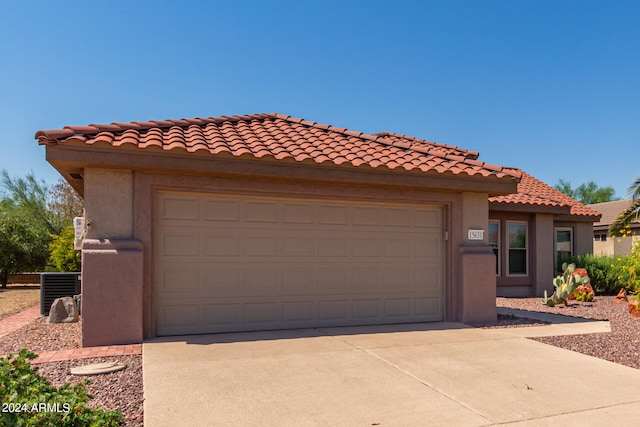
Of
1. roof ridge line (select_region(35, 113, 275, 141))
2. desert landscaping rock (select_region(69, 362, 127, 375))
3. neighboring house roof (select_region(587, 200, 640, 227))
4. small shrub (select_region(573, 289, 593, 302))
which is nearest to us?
desert landscaping rock (select_region(69, 362, 127, 375))

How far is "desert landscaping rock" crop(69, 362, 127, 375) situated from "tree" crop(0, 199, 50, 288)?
18.0 m

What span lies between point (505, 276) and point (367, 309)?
7.90 meters

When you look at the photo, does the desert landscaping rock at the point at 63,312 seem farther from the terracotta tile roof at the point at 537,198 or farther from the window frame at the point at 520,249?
the window frame at the point at 520,249

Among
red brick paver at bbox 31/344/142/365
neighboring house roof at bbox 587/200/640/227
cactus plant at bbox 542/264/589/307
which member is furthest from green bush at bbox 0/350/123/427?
neighboring house roof at bbox 587/200/640/227

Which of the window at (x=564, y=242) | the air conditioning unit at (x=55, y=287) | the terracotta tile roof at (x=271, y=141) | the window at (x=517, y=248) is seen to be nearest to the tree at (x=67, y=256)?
the air conditioning unit at (x=55, y=287)

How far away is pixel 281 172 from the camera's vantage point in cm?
805

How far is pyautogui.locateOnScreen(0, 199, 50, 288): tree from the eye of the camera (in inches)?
816

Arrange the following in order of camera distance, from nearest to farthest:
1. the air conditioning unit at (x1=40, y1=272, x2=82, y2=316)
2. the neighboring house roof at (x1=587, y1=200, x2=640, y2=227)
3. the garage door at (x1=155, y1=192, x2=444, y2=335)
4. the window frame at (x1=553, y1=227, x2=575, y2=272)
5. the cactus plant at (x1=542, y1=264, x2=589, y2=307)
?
Answer: the garage door at (x1=155, y1=192, x2=444, y2=335)
the air conditioning unit at (x1=40, y1=272, x2=82, y2=316)
the cactus plant at (x1=542, y1=264, x2=589, y2=307)
the window frame at (x1=553, y1=227, x2=575, y2=272)
the neighboring house roof at (x1=587, y1=200, x2=640, y2=227)

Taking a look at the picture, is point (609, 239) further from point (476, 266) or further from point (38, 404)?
point (38, 404)

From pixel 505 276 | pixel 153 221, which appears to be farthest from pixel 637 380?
pixel 505 276

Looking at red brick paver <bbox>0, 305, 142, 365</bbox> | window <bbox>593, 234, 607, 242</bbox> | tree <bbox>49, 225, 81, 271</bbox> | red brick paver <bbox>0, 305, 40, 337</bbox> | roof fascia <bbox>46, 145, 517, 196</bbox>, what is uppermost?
roof fascia <bbox>46, 145, 517, 196</bbox>

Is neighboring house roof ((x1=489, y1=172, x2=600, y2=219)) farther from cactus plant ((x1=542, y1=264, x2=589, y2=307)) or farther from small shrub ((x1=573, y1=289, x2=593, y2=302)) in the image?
small shrub ((x1=573, y1=289, x2=593, y2=302))

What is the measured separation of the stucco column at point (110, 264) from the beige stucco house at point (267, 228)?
0.02 metres

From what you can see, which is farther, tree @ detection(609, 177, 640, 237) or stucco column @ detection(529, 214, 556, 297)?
stucco column @ detection(529, 214, 556, 297)
